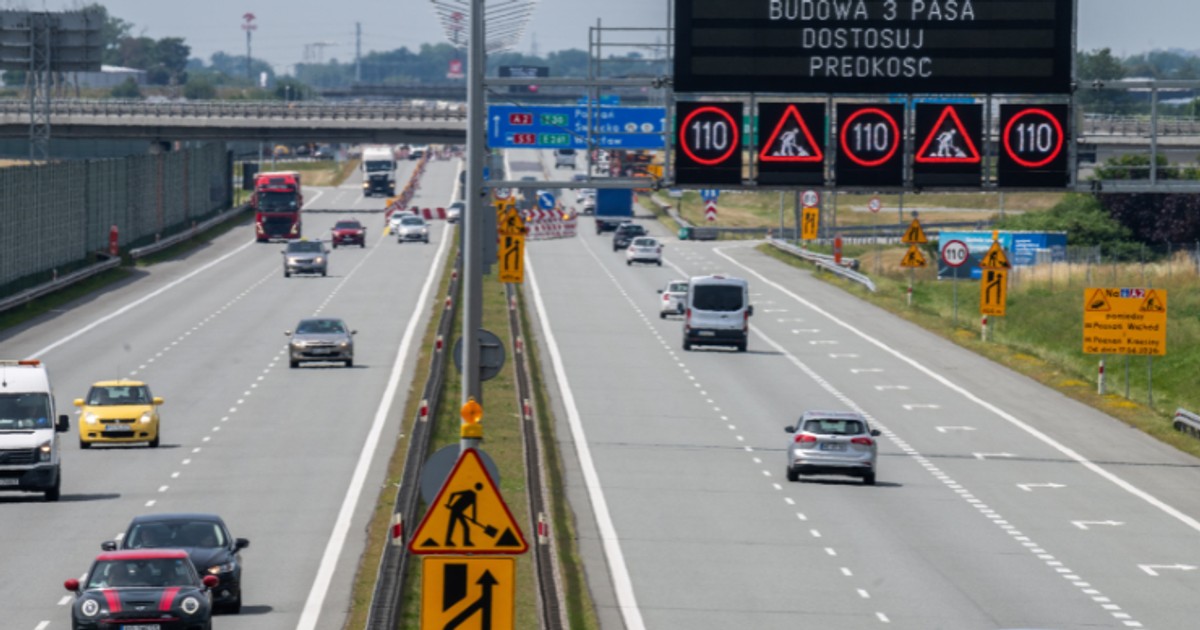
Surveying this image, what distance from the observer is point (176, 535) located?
2564 centimetres

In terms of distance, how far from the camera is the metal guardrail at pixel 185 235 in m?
95.9

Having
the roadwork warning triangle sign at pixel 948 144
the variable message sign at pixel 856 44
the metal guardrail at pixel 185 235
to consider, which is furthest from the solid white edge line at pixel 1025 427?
the metal guardrail at pixel 185 235

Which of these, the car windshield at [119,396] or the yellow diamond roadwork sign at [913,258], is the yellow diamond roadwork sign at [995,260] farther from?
the car windshield at [119,396]

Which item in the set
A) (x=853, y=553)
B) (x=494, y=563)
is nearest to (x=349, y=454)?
(x=853, y=553)

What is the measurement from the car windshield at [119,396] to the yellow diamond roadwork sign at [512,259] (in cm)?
932

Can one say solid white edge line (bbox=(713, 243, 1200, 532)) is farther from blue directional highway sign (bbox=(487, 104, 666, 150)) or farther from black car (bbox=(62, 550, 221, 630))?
black car (bbox=(62, 550, 221, 630))

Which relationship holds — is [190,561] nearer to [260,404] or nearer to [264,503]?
[264,503]

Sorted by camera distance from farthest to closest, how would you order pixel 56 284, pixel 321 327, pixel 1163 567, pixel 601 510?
pixel 56 284, pixel 321 327, pixel 601 510, pixel 1163 567

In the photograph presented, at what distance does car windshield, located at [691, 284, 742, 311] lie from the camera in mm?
62094

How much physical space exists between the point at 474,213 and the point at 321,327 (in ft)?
112

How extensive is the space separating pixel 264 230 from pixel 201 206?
44.7 ft

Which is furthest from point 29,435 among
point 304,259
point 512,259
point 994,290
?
point 304,259

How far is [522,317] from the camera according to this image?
71.6 metres

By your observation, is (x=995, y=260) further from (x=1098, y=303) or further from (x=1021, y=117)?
(x=1021, y=117)
